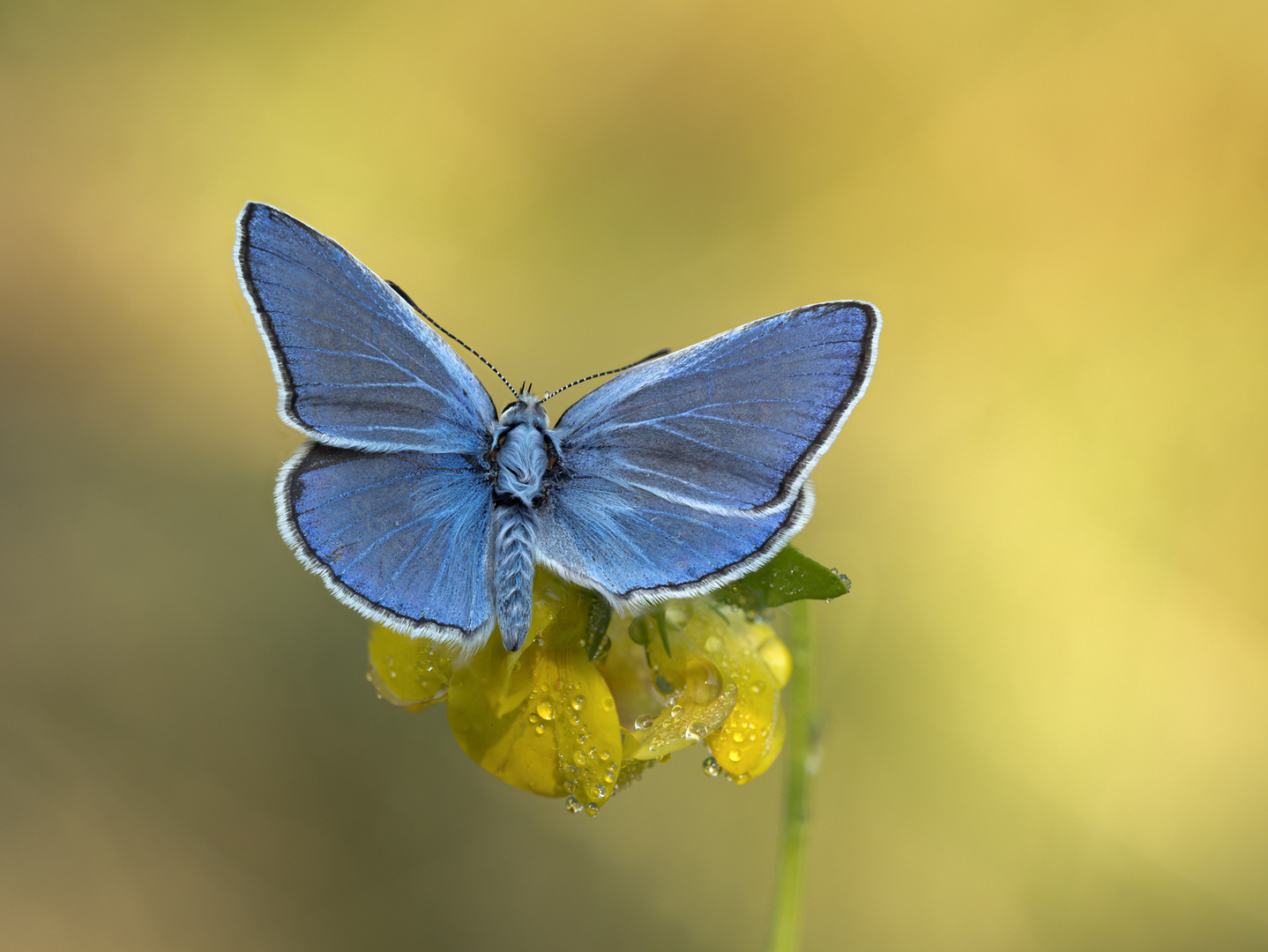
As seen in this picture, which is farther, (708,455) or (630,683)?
(630,683)

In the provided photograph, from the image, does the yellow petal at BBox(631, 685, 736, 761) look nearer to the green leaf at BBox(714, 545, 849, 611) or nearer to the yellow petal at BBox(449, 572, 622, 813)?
the yellow petal at BBox(449, 572, 622, 813)

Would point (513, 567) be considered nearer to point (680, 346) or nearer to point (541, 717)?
point (541, 717)

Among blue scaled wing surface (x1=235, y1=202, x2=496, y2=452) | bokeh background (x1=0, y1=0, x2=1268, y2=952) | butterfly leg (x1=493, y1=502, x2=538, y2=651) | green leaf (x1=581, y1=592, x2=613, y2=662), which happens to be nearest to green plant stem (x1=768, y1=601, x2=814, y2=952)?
green leaf (x1=581, y1=592, x2=613, y2=662)

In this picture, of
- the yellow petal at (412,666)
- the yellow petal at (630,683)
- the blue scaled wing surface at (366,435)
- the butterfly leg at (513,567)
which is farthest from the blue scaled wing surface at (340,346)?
the yellow petal at (630,683)

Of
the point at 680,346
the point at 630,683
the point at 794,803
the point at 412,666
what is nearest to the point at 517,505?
the point at 412,666

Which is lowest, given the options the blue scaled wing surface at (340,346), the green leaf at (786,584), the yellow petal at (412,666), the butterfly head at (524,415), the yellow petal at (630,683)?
the yellow petal at (630,683)

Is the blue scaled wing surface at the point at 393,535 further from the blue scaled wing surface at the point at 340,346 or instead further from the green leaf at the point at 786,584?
the green leaf at the point at 786,584
